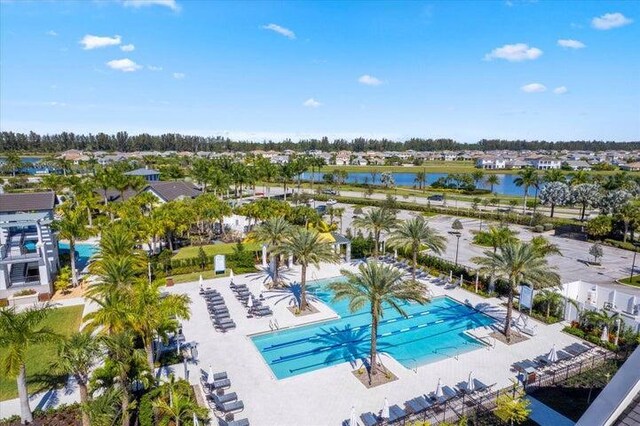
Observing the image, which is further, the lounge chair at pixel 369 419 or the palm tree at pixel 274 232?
the palm tree at pixel 274 232

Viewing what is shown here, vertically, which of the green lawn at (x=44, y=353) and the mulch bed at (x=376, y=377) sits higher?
the mulch bed at (x=376, y=377)

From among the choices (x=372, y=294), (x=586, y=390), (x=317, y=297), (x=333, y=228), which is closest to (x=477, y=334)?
(x=586, y=390)

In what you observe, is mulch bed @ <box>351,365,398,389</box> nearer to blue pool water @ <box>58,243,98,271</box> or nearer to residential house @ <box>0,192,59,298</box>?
residential house @ <box>0,192,59,298</box>

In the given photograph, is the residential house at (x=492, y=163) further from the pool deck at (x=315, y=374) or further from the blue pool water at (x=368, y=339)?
the pool deck at (x=315, y=374)

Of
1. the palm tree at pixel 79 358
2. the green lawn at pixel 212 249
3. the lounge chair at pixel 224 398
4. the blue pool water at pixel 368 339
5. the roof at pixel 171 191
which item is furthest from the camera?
the roof at pixel 171 191

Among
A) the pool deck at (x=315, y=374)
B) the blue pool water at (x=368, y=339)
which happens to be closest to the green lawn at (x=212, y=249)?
the pool deck at (x=315, y=374)

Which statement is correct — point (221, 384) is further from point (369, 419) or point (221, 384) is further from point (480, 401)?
point (480, 401)

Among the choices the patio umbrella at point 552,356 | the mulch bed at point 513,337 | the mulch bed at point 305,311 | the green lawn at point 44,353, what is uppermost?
the patio umbrella at point 552,356

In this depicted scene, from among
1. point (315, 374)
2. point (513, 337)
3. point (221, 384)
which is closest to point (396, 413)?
point (315, 374)
